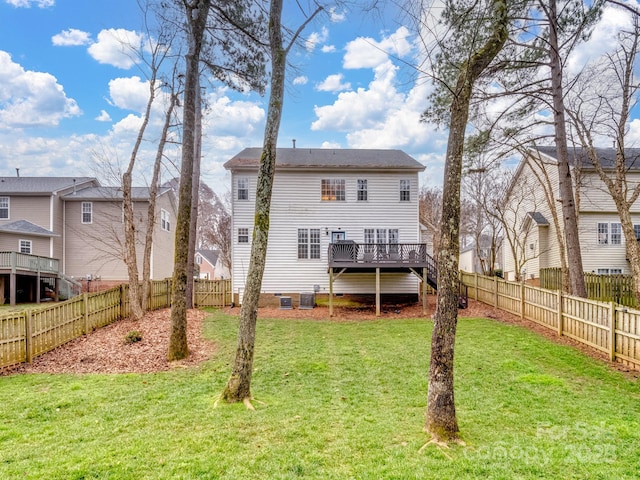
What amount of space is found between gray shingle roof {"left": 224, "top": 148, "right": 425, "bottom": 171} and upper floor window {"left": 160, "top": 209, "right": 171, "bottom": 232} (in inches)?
357

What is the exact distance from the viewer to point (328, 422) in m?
4.54

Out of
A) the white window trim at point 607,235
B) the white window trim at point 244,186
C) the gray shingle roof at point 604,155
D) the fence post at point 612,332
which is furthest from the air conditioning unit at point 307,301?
the white window trim at point 607,235

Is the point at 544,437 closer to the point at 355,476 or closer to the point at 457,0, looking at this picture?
the point at 355,476

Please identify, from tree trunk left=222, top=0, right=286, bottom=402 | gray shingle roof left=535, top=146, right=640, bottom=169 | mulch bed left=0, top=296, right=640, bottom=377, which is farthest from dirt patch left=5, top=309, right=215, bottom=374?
gray shingle roof left=535, top=146, right=640, bottom=169

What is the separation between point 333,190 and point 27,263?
1500cm

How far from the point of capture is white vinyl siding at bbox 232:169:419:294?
54.1 ft

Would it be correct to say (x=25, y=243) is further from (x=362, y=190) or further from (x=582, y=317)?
(x=582, y=317)

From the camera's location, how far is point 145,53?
12125 millimetres

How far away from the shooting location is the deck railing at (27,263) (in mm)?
16297

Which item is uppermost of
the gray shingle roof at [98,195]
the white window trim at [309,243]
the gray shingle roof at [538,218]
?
the gray shingle roof at [98,195]

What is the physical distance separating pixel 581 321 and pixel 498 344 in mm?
2089

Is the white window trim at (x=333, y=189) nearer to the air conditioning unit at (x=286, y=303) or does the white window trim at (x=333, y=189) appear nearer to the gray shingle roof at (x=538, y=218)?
the air conditioning unit at (x=286, y=303)

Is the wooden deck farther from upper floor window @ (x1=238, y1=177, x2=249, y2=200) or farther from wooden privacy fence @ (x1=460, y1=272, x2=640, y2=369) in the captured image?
wooden privacy fence @ (x1=460, y1=272, x2=640, y2=369)

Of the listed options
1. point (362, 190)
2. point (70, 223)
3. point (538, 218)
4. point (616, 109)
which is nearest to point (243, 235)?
point (362, 190)
